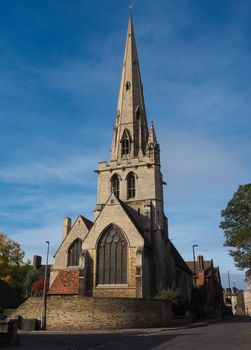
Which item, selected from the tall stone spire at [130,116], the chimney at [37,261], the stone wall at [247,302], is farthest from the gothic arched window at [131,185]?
the stone wall at [247,302]

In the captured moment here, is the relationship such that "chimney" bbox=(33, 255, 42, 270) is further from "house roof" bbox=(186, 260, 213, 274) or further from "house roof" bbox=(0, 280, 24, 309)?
"house roof" bbox=(0, 280, 24, 309)

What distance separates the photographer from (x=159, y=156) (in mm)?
44969

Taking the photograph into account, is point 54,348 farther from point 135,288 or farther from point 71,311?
point 135,288

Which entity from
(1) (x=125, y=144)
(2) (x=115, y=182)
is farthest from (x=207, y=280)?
(1) (x=125, y=144)

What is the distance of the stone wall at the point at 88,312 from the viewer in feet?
86.6

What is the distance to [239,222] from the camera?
31578 mm

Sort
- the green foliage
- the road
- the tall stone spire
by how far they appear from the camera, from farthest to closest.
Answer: the tall stone spire
the green foliage
the road

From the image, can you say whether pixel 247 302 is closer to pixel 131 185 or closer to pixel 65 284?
pixel 131 185

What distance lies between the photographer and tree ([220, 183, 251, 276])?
29812 millimetres

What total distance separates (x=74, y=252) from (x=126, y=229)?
842 centimetres

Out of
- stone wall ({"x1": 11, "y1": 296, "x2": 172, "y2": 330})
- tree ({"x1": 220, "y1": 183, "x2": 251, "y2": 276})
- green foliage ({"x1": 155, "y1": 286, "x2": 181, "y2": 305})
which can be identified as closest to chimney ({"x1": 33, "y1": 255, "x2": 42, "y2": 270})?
green foliage ({"x1": 155, "y1": 286, "x2": 181, "y2": 305})

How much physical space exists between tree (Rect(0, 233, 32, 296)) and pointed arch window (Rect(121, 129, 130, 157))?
1832 cm

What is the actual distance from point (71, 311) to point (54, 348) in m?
12.3

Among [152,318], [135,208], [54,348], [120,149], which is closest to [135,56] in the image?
[120,149]
